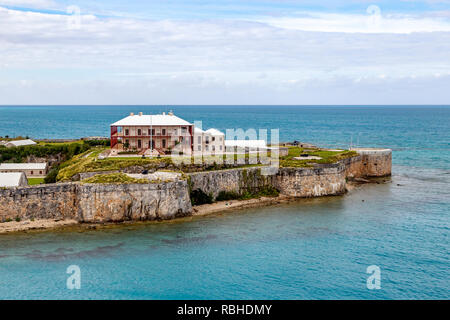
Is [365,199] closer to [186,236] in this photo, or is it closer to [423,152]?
[186,236]

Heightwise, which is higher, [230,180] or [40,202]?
[230,180]

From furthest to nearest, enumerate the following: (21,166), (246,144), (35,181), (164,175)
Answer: (246,144)
(21,166)
(35,181)
(164,175)

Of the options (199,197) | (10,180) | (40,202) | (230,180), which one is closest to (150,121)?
(230,180)

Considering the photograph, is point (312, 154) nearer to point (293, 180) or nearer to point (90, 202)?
point (293, 180)

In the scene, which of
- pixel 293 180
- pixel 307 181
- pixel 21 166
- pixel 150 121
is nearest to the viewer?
pixel 293 180

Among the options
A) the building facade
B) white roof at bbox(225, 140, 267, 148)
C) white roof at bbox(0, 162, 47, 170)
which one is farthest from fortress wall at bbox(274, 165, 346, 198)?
white roof at bbox(0, 162, 47, 170)

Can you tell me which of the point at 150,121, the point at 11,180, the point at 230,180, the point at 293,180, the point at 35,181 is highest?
the point at 150,121

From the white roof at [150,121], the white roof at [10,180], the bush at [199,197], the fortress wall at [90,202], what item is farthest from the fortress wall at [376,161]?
the white roof at [10,180]

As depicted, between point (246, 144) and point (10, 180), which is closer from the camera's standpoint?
point (10, 180)

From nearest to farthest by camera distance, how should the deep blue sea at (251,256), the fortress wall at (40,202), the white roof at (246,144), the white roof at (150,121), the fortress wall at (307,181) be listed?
the deep blue sea at (251,256) → the fortress wall at (40,202) → the fortress wall at (307,181) → the white roof at (150,121) → the white roof at (246,144)

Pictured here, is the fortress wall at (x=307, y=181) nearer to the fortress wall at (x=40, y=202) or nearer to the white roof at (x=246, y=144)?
the white roof at (x=246, y=144)
